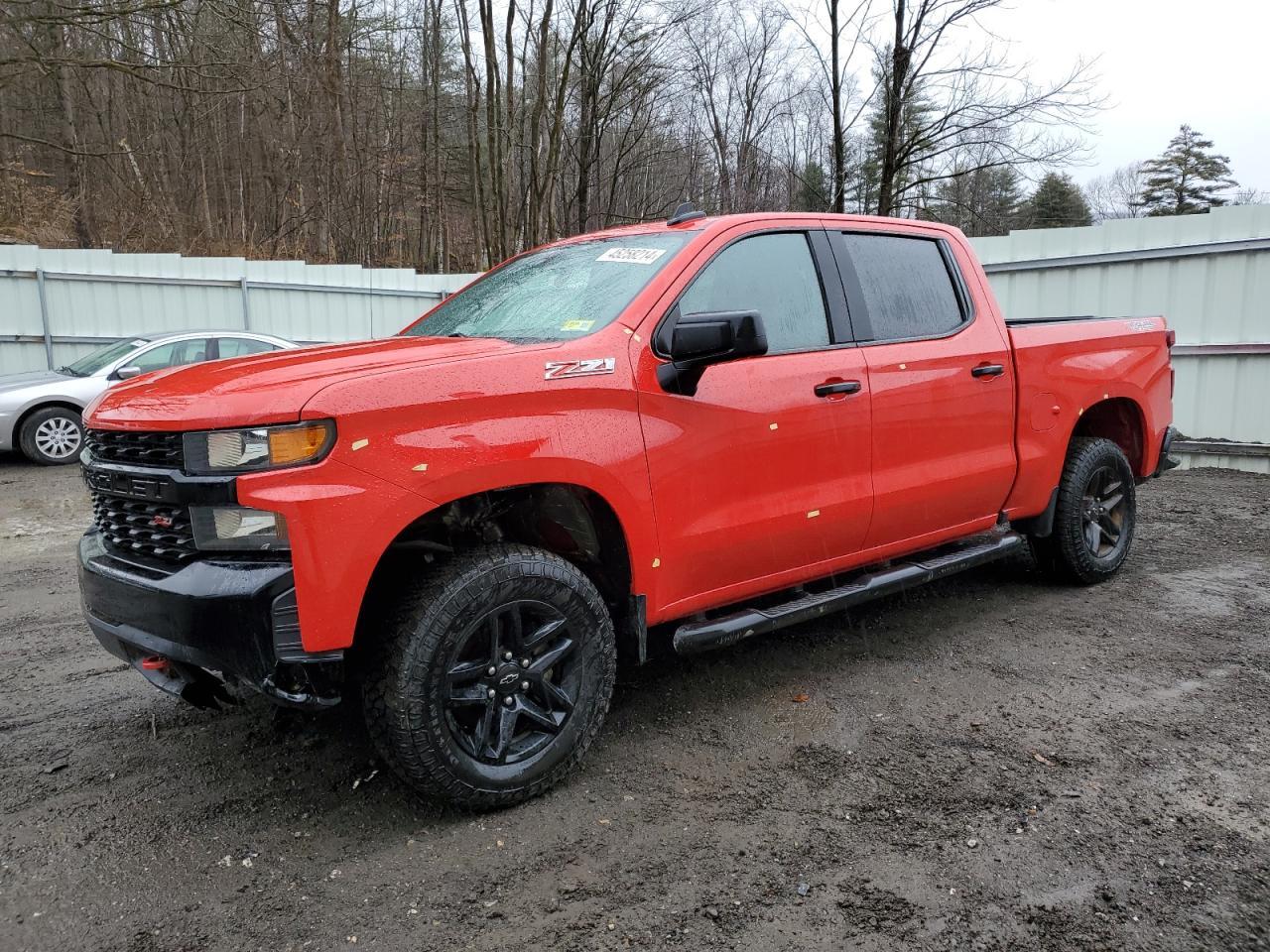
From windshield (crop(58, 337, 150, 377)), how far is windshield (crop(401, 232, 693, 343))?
8.44 m

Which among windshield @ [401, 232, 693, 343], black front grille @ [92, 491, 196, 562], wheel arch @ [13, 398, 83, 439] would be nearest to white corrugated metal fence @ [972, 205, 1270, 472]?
windshield @ [401, 232, 693, 343]

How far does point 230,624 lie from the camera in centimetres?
247

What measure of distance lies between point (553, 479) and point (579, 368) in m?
0.39

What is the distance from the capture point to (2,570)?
19.9 feet

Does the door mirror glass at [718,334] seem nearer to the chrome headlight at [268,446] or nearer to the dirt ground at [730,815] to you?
the chrome headlight at [268,446]

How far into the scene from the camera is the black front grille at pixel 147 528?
2613mm

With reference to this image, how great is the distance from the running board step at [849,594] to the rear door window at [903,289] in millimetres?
1095

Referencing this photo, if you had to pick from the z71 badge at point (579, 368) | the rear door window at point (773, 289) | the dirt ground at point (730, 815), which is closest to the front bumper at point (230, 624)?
the dirt ground at point (730, 815)

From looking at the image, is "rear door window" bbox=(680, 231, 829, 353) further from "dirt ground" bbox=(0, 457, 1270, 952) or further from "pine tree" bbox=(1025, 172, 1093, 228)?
"pine tree" bbox=(1025, 172, 1093, 228)

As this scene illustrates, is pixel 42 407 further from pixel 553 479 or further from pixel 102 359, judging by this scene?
pixel 553 479

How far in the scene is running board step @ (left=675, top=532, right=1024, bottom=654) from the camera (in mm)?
3373

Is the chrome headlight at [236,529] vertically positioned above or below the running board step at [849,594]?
above

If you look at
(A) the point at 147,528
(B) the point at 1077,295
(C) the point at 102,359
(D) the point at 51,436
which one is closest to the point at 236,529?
(A) the point at 147,528

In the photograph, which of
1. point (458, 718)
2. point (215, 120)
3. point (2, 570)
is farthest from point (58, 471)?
point (215, 120)
